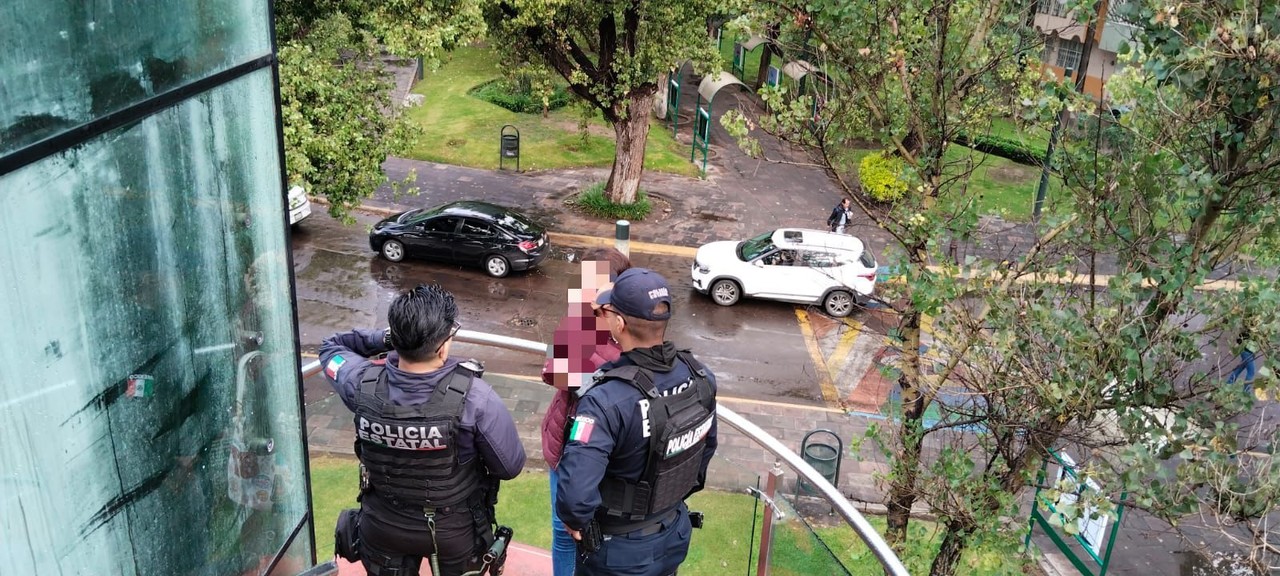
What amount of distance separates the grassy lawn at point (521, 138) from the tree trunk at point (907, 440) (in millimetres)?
17517

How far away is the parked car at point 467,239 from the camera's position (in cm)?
1703

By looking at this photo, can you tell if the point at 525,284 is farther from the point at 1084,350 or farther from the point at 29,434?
the point at 29,434

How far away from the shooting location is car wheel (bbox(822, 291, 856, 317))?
54.9 ft

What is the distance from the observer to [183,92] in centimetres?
342

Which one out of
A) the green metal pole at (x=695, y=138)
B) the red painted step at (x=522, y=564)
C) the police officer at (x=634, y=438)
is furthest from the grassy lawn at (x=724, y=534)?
the green metal pole at (x=695, y=138)

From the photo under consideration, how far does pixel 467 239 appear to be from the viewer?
56.2 ft

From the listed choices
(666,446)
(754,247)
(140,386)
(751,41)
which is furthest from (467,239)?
(140,386)

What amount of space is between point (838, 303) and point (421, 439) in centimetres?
1357

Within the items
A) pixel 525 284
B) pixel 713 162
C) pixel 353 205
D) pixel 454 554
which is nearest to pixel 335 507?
pixel 454 554

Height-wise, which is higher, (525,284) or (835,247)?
(835,247)

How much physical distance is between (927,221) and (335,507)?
3909mm

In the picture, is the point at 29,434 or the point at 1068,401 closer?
the point at 29,434

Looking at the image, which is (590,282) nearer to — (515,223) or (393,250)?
(515,223)

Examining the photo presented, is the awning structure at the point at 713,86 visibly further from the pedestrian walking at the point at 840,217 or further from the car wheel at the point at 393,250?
the car wheel at the point at 393,250
